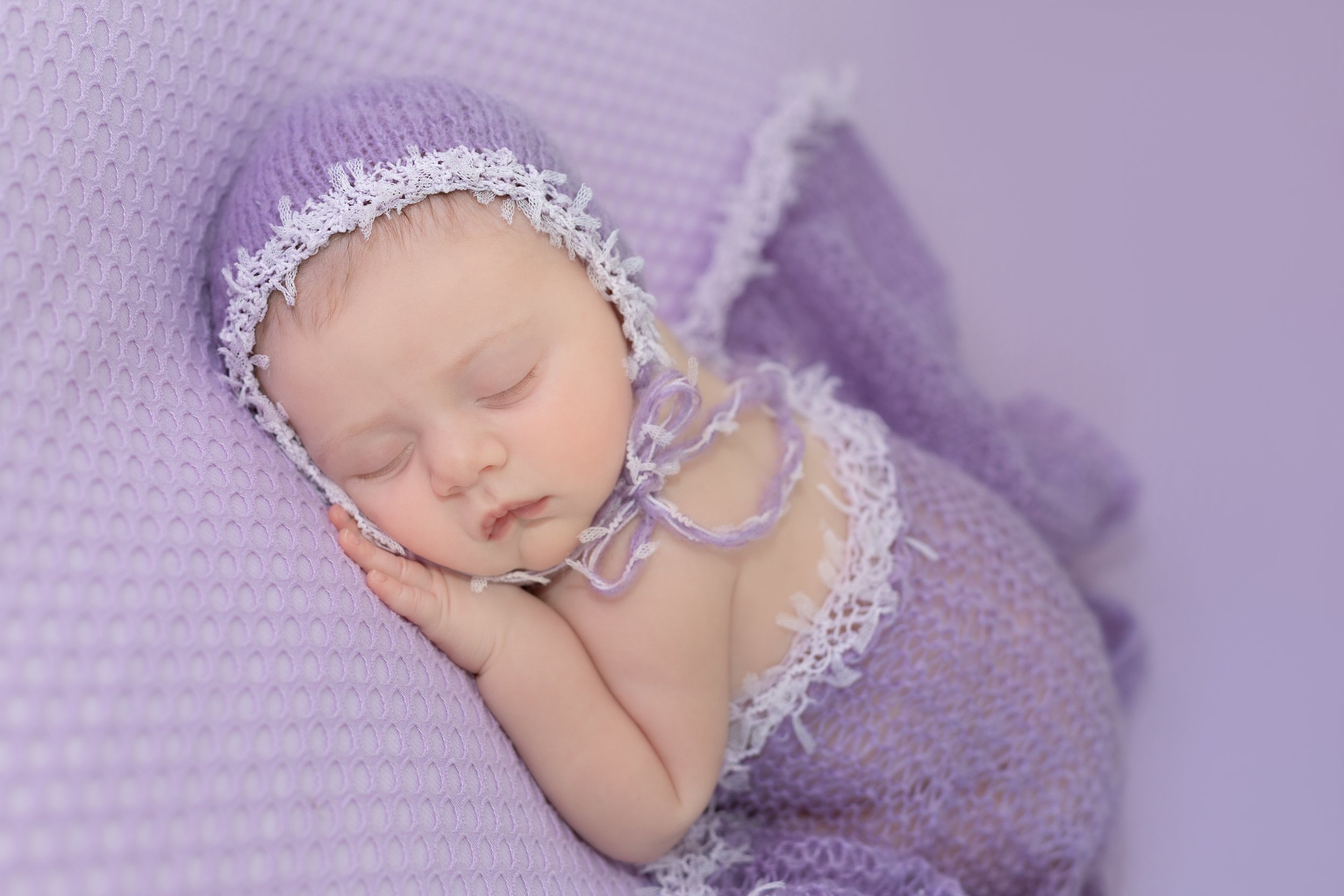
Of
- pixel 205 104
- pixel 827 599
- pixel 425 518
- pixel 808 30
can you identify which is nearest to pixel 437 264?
pixel 425 518

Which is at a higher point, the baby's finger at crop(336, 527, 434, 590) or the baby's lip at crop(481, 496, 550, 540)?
the baby's lip at crop(481, 496, 550, 540)

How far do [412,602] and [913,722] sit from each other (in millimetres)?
562

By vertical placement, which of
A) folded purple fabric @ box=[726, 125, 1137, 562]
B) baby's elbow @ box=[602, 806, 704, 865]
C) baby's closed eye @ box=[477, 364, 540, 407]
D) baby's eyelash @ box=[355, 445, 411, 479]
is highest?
folded purple fabric @ box=[726, 125, 1137, 562]

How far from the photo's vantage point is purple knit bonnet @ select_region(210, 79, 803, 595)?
1010 mm

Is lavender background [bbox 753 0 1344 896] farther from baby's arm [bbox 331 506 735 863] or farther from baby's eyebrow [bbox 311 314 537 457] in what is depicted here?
baby's eyebrow [bbox 311 314 537 457]

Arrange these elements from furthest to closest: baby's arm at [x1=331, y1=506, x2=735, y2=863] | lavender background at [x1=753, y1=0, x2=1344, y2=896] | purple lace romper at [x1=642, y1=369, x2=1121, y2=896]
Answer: lavender background at [x1=753, y1=0, x2=1344, y2=896] → purple lace romper at [x1=642, y1=369, x2=1121, y2=896] → baby's arm at [x1=331, y1=506, x2=735, y2=863]

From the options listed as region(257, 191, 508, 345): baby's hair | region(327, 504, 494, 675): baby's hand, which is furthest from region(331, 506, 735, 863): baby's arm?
region(257, 191, 508, 345): baby's hair

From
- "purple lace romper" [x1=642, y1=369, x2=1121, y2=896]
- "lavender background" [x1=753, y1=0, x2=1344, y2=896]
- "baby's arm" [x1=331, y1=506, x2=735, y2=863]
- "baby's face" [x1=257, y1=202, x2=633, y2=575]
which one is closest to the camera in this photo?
"baby's face" [x1=257, y1=202, x2=633, y2=575]

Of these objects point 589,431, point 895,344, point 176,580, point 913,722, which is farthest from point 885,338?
point 176,580

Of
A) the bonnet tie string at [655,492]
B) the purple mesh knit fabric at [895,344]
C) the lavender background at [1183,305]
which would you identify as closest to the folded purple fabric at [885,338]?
the purple mesh knit fabric at [895,344]

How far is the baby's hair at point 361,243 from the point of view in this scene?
3.29 ft

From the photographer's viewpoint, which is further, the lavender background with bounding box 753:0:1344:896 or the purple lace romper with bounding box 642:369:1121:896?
the lavender background with bounding box 753:0:1344:896

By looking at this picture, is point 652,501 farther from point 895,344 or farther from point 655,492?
point 895,344

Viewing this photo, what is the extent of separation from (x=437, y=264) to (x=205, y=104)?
0.34 metres
